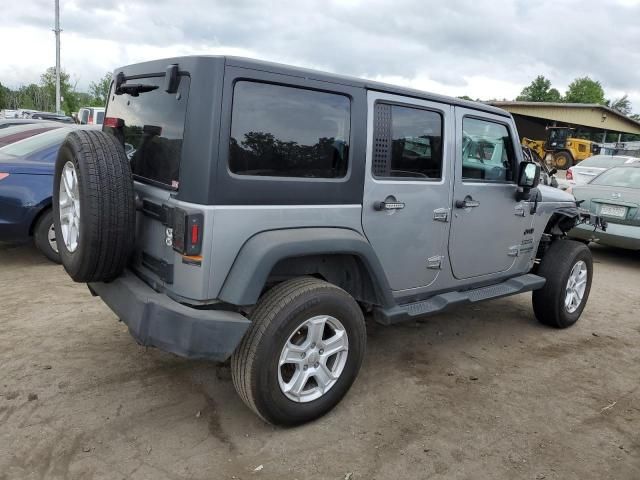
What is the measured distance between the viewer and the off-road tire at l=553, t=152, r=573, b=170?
29691 mm

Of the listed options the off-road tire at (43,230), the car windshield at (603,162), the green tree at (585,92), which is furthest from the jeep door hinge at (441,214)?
the green tree at (585,92)

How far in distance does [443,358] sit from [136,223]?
2482 millimetres

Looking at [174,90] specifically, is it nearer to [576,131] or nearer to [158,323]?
[158,323]

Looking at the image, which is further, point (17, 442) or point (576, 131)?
point (576, 131)

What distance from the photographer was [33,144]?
5938 mm


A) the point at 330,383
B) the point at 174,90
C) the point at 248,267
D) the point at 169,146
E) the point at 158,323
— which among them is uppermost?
the point at 174,90

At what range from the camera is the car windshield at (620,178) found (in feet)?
25.5

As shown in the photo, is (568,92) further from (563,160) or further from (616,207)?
(616,207)

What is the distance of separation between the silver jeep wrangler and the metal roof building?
29.4 meters

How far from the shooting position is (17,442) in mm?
2650

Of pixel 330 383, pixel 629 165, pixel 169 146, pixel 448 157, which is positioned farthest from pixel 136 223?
pixel 629 165

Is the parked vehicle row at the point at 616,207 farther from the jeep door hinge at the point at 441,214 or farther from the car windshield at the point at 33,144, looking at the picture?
the car windshield at the point at 33,144

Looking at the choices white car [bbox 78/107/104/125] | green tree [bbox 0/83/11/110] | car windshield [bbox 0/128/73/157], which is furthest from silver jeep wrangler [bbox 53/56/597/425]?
green tree [bbox 0/83/11/110]

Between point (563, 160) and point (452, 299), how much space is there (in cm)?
2961
